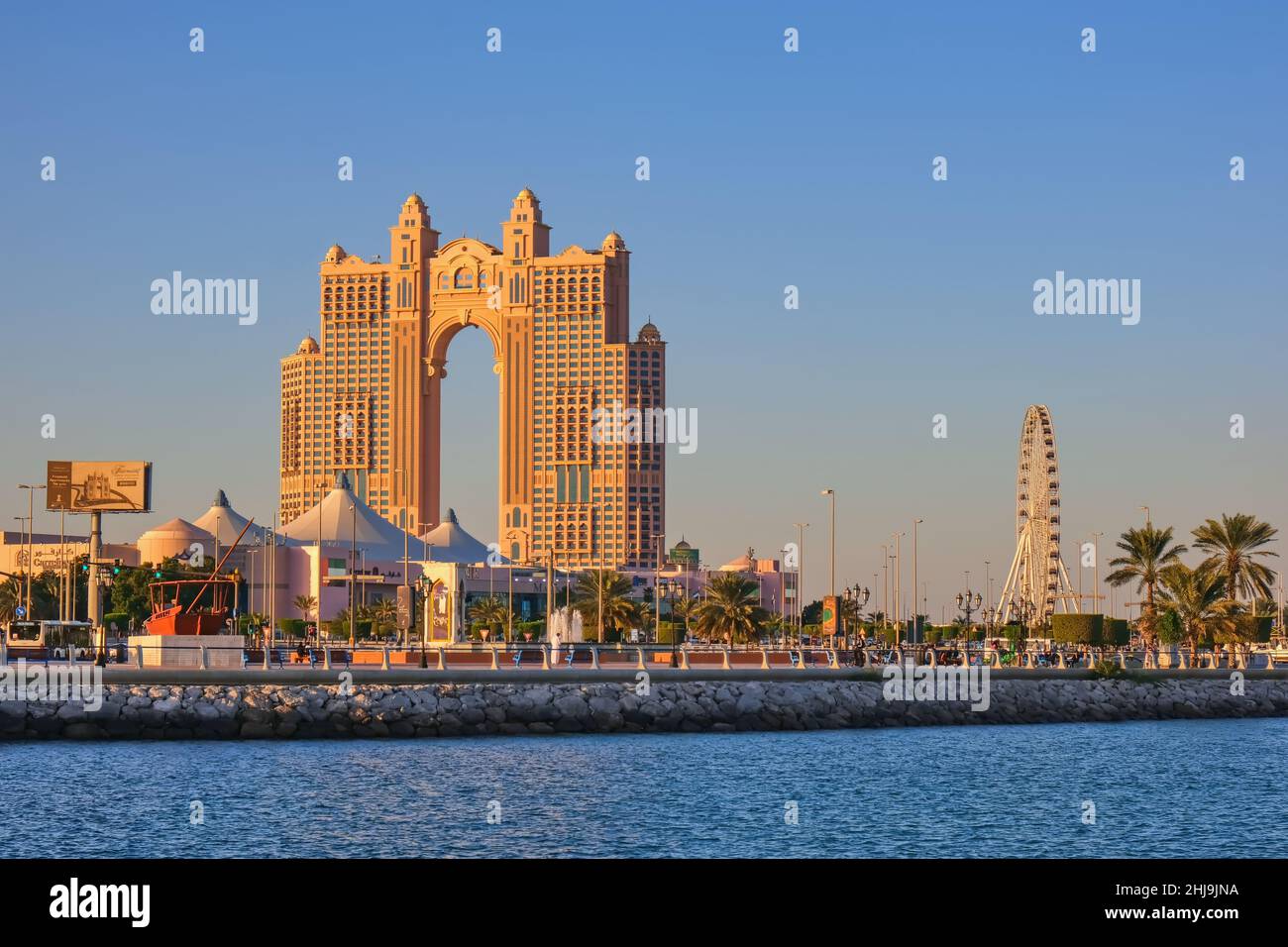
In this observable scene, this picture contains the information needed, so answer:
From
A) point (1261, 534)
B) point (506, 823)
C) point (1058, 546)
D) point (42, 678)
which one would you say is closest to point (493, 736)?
point (42, 678)

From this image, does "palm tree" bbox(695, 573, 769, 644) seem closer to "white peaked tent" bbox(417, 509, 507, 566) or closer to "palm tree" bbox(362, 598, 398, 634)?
"palm tree" bbox(362, 598, 398, 634)

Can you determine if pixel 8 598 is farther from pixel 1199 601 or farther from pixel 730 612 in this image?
pixel 1199 601

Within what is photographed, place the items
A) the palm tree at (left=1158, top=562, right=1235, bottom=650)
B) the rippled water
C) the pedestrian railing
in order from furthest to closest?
the palm tree at (left=1158, top=562, right=1235, bottom=650), the pedestrian railing, the rippled water

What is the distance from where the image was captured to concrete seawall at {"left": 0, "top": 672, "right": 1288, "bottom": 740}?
4534cm

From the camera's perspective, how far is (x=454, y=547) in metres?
170

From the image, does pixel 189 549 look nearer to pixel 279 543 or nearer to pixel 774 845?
pixel 279 543

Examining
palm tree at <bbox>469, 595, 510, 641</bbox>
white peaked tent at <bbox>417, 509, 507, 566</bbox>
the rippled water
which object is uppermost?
white peaked tent at <bbox>417, 509, 507, 566</bbox>

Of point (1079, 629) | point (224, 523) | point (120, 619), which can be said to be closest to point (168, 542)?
point (224, 523)

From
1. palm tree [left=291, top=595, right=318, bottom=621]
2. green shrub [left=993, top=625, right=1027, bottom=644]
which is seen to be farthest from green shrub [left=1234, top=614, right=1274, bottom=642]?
palm tree [left=291, top=595, right=318, bottom=621]

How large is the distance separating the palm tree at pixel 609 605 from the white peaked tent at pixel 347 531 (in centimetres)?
5188

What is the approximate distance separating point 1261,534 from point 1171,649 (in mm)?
10867

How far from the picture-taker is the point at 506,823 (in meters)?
30.5

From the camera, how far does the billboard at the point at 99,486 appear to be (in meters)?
85.0

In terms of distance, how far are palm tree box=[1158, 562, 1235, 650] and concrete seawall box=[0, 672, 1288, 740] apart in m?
18.9
